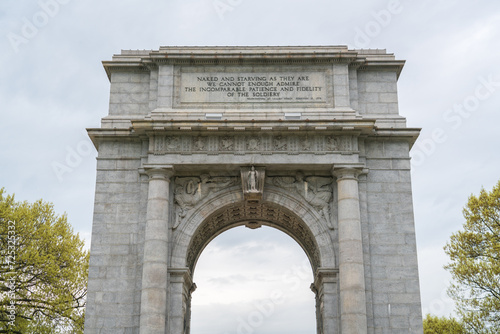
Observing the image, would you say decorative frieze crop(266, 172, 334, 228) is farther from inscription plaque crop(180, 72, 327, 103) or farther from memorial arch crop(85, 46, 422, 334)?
inscription plaque crop(180, 72, 327, 103)

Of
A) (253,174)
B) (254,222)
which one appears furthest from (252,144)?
(254,222)

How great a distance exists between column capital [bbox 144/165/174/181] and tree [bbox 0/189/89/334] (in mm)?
13152

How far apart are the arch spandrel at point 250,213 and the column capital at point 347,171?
1921 mm

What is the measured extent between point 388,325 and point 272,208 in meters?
7.18

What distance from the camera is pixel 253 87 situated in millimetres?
27500

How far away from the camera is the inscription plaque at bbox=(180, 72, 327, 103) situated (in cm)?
2725

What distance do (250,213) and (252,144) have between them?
4281 mm

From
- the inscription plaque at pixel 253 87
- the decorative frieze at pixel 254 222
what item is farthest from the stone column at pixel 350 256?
the inscription plaque at pixel 253 87

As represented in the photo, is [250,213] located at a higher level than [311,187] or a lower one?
lower

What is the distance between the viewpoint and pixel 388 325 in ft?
79.0

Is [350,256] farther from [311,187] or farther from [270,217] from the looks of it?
[270,217]

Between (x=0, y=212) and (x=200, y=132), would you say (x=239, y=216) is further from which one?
(x=0, y=212)

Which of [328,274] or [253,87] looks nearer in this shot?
[328,274]

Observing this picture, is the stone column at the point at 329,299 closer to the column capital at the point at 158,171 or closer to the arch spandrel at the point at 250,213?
the arch spandrel at the point at 250,213
